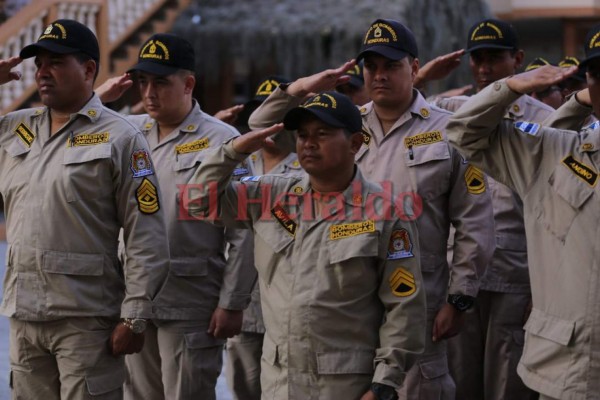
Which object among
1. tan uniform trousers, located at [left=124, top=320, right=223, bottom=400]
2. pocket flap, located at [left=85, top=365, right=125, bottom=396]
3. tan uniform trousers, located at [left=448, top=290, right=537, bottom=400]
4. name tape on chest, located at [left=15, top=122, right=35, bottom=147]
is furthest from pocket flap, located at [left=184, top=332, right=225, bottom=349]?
name tape on chest, located at [left=15, top=122, right=35, bottom=147]

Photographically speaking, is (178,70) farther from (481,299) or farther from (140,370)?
(481,299)

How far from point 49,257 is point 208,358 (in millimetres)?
1391

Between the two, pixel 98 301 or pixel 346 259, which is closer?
pixel 346 259

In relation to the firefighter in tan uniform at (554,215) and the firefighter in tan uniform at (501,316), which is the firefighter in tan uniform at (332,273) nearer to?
the firefighter in tan uniform at (554,215)

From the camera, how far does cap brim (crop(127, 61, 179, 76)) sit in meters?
6.00

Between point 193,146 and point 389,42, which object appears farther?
point 193,146

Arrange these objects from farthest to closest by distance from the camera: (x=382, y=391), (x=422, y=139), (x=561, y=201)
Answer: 1. (x=422, y=139)
2. (x=382, y=391)
3. (x=561, y=201)

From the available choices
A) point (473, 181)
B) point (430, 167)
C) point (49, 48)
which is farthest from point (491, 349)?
point (49, 48)

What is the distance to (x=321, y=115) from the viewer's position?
463cm

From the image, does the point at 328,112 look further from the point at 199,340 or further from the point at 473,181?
the point at 199,340

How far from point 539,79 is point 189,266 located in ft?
7.79

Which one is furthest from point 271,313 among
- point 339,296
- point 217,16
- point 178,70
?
point 217,16

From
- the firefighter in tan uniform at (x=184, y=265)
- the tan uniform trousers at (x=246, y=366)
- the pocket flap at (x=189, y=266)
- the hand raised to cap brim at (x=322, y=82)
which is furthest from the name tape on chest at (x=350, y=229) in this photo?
the tan uniform trousers at (x=246, y=366)

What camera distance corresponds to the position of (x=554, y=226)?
14.3 ft
